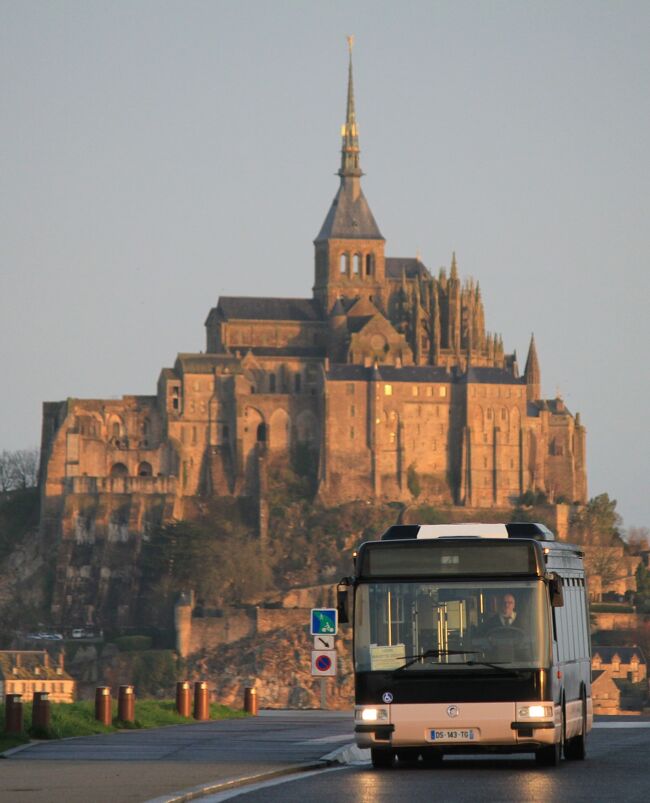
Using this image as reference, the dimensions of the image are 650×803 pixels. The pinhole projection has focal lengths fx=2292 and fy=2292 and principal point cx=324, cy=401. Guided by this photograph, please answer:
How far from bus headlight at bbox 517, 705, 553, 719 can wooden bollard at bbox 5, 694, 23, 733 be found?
785 cm

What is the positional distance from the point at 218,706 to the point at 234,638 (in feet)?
255

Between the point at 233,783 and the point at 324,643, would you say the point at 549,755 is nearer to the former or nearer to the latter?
the point at 233,783

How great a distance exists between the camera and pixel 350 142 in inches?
6496

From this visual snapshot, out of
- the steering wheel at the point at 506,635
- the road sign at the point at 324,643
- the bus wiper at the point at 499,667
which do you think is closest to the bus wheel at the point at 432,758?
the bus wiper at the point at 499,667

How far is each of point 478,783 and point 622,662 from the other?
9102 centimetres

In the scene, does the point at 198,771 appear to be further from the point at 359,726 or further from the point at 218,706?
the point at 218,706

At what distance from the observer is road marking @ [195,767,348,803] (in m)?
22.6

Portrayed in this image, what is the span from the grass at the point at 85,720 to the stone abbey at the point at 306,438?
93297 mm

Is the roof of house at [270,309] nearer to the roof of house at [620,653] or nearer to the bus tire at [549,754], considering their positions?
the roof of house at [620,653]

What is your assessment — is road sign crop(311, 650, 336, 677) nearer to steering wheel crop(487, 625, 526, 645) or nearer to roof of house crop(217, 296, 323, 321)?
steering wheel crop(487, 625, 526, 645)

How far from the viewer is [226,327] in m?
149

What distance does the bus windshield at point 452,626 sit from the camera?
25.9m

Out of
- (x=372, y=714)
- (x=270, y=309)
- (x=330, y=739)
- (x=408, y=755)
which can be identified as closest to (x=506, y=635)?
(x=372, y=714)

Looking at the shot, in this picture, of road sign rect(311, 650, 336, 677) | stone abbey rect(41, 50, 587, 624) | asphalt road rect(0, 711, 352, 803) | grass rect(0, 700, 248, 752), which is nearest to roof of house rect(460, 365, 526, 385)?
stone abbey rect(41, 50, 587, 624)
